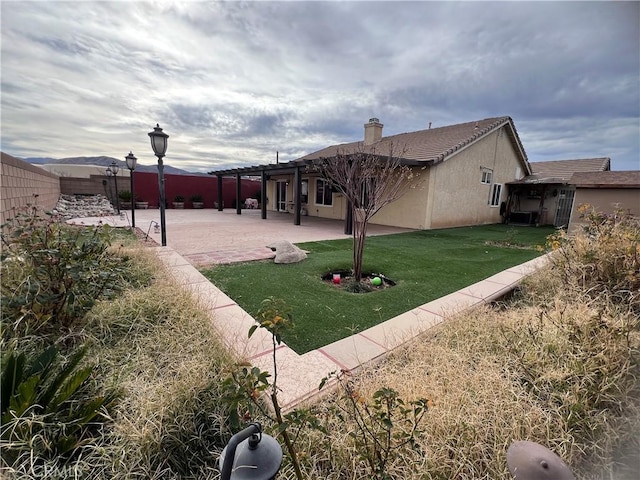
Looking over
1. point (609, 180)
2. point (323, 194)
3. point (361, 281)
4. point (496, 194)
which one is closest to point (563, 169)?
point (496, 194)

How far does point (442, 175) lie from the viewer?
11914 mm

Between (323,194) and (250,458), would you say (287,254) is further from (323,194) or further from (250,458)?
(323,194)

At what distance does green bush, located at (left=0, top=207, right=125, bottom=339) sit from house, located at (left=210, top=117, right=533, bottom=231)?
26.4ft

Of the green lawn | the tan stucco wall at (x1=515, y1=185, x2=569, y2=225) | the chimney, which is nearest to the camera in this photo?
the green lawn

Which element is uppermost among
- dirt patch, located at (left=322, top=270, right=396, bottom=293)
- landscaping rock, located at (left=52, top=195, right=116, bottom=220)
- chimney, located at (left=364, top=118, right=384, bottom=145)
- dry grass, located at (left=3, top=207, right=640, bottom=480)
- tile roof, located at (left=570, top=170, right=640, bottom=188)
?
chimney, located at (left=364, top=118, right=384, bottom=145)

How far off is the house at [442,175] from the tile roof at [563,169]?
91cm

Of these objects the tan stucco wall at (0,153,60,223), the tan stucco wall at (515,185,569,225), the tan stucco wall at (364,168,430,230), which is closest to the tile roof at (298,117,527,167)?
the tan stucco wall at (364,168,430,230)

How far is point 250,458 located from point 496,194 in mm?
18194

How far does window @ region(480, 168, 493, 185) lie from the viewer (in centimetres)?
1434

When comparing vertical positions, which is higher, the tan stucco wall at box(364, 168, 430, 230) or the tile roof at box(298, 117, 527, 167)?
the tile roof at box(298, 117, 527, 167)

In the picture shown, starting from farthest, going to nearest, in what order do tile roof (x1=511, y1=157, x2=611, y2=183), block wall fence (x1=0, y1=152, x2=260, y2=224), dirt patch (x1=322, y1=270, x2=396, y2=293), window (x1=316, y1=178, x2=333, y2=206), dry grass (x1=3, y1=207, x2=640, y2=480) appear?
block wall fence (x1=0, y1=152, x2=260, y2=224) < tile roof (x1=511, y1=157, x2=611, y2=183) < window (x1=316, y1=178, x2=333, y2=206) < dirt patch (x1=322, y1=270, x2=396, y2=293) < dry grass (x1=3, y1=207, x2=640, y2=480)

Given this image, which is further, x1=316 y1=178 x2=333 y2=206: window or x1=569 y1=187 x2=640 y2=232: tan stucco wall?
x1=316 y1=178 x2=333 y2=206: window

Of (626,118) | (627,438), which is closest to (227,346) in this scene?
(627,438)

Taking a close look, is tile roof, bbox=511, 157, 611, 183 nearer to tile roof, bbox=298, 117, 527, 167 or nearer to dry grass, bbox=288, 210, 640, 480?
tile roof, bbox=298, 117, 527, 167
